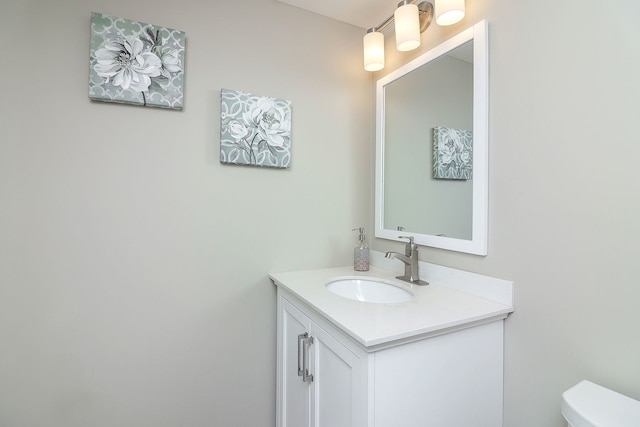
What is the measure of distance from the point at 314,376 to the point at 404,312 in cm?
43

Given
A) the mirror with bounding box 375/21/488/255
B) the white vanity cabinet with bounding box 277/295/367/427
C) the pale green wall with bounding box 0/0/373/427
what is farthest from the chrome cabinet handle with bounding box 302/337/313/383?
the mirror with bounding box 375/21/488/255

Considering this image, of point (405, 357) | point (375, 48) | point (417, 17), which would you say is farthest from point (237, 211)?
point (417, 17)

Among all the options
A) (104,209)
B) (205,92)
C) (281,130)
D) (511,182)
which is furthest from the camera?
(281,130)

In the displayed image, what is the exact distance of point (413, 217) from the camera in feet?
4.98

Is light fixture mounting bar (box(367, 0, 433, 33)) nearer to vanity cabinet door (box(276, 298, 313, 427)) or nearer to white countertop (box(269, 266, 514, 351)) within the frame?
white countertop (box(269, 266, 514, 351))

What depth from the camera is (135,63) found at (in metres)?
1.24

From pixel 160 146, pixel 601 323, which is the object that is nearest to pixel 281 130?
pixel 160 146

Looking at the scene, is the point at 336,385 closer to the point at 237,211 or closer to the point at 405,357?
the point at 405,357

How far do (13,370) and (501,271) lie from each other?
6.11 feet

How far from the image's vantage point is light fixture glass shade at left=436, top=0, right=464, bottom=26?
3.81 ft

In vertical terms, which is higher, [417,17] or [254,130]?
[417,17]

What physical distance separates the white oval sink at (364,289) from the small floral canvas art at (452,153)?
0.57 metres

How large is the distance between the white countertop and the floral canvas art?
3.33ft

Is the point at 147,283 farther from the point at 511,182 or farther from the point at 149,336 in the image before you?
the point at 511,182
